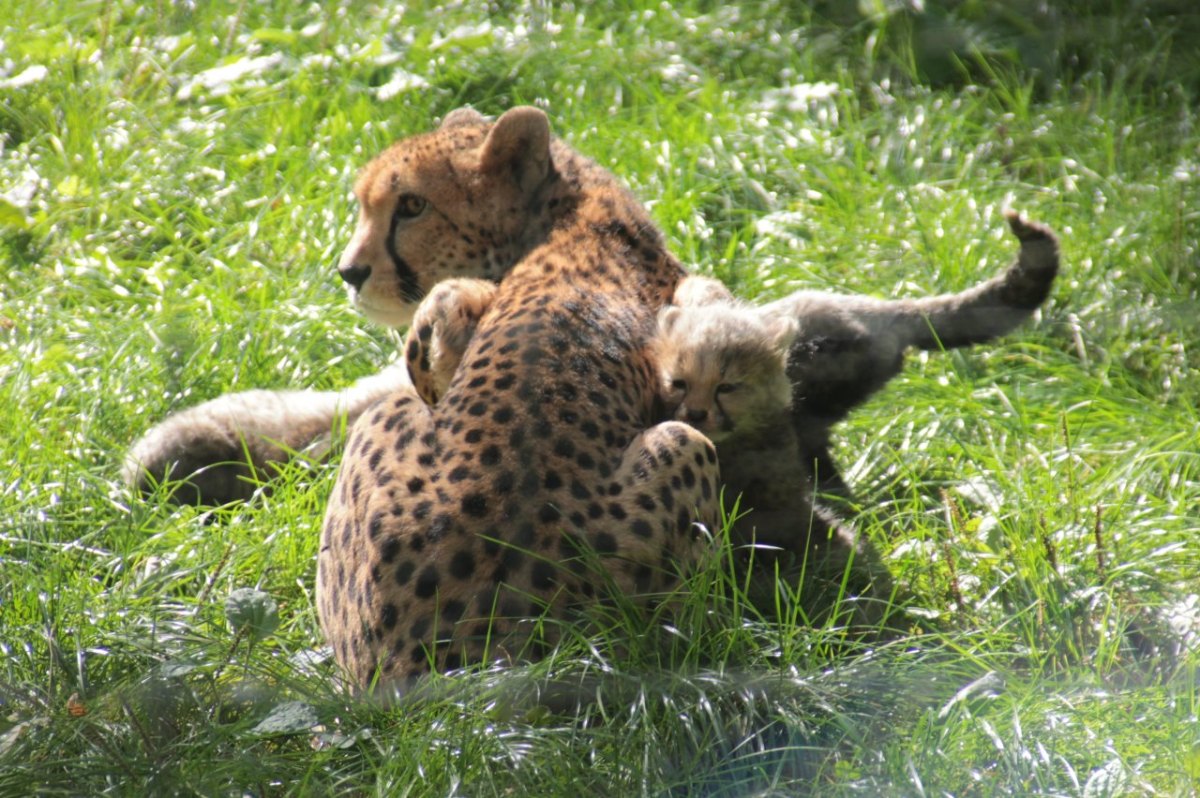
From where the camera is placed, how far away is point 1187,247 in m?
4.63

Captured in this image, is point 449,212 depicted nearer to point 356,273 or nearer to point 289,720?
point 356,273

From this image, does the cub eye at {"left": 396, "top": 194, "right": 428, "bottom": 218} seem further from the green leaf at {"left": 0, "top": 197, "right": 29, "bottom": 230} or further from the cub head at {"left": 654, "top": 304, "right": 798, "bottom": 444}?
the green leaf at {"left": 0, "top": 197, "right": 29, "bottom": 230}

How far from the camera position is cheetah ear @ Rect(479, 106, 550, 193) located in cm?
379

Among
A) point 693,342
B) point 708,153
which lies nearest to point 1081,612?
point 693,342

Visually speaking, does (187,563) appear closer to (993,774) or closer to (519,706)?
(519,706)

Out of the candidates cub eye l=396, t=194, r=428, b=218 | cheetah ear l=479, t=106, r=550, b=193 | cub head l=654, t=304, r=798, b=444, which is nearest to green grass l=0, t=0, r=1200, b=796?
cub head l=654, t=304, r=798, b=444

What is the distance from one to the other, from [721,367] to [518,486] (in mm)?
658

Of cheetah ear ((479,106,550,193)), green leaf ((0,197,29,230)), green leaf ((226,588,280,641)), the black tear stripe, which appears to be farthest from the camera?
green leaf ((0,197,29,230))

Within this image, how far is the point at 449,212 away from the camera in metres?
3.85

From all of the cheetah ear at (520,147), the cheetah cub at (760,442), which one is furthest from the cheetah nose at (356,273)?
the cheetah cub at (760,442)

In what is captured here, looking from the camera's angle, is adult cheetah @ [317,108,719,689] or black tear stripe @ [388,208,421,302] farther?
black tear stripe @ [388,208,421,302]

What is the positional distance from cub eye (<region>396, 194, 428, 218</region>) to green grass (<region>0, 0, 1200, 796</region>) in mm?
713

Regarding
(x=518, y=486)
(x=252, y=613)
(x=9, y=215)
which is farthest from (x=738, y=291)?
(x=9, y=215)

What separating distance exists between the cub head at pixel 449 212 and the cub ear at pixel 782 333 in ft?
2.36
